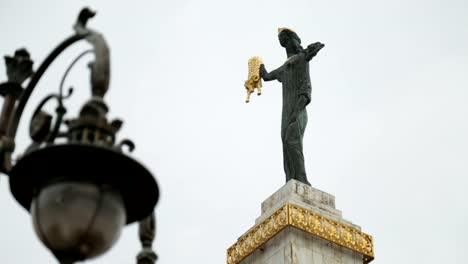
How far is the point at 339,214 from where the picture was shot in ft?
56.4

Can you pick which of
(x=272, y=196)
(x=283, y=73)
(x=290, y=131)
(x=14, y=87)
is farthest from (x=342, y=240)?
(x=14, y=87)

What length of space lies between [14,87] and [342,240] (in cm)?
1116

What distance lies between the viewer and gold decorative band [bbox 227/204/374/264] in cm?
1614

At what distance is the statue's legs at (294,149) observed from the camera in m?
18.0

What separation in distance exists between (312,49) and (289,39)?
0.97 meters

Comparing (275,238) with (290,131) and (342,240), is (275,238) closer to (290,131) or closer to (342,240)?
(342,240)

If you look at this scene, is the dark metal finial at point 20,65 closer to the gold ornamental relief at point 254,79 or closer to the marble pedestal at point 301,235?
the marble pedestal at point 301,235

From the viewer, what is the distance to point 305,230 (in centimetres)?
1611

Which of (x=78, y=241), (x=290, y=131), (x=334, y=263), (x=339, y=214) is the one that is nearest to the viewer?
(x=78, y=241)

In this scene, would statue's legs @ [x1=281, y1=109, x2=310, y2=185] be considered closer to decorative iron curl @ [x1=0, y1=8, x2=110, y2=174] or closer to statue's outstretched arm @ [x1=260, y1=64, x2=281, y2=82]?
statue's outstretched arm @ [x1=260, y1=64, x2=281, y2=82]

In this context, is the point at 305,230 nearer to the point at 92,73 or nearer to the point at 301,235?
the point at 301,235

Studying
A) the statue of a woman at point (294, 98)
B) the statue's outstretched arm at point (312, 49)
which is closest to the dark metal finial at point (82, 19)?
the statue of a woman at point (294, 98)

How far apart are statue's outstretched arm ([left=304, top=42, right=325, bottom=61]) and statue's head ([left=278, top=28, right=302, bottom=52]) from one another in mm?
512

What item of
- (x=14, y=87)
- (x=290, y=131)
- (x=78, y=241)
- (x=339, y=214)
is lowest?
(x=78, y=241)
